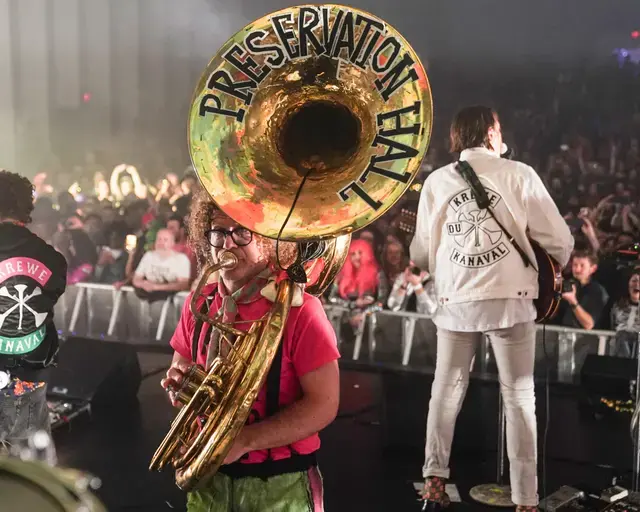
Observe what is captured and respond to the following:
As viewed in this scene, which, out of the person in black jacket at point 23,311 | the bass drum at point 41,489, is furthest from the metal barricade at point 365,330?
the bass drum at point 41,489

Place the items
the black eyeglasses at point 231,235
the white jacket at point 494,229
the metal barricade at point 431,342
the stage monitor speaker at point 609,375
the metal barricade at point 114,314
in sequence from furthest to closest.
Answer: the metal barricade at point 114,314
the metal barricade at point 431,342
the stage monitor speaker at point 609,375
the white jacket at point 494,229
the black eyeglasses at point 231,235

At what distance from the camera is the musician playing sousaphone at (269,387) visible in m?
1.57

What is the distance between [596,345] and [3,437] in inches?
126

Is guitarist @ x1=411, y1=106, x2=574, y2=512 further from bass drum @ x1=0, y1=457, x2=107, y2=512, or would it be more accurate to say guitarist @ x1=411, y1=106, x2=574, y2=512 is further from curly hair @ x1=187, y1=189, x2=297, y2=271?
bass drum @ x1=0, y1=457, x2=107, y2=512

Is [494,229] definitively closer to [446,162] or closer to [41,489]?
[446,162]

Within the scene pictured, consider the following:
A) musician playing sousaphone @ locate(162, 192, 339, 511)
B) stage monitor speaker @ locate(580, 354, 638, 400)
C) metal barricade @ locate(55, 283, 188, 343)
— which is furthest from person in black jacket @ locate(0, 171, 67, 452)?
stage monitor speaker @ locate(580, 354, 638, 400)

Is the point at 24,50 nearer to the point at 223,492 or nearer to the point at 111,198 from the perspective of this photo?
the point at 111,198

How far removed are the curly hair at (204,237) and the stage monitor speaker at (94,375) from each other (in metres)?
2.49

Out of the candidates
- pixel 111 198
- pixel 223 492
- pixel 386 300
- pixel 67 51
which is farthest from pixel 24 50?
pixel 223 492

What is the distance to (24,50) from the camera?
14.8ft

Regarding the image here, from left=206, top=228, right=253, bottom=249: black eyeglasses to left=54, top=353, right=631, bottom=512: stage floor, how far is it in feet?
5.68

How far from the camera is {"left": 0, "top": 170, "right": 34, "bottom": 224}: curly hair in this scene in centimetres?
345

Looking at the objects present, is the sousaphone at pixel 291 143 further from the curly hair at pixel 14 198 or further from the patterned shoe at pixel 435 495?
the curly hair at pixel 14 198

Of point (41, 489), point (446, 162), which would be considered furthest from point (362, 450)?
point (41, 489)
